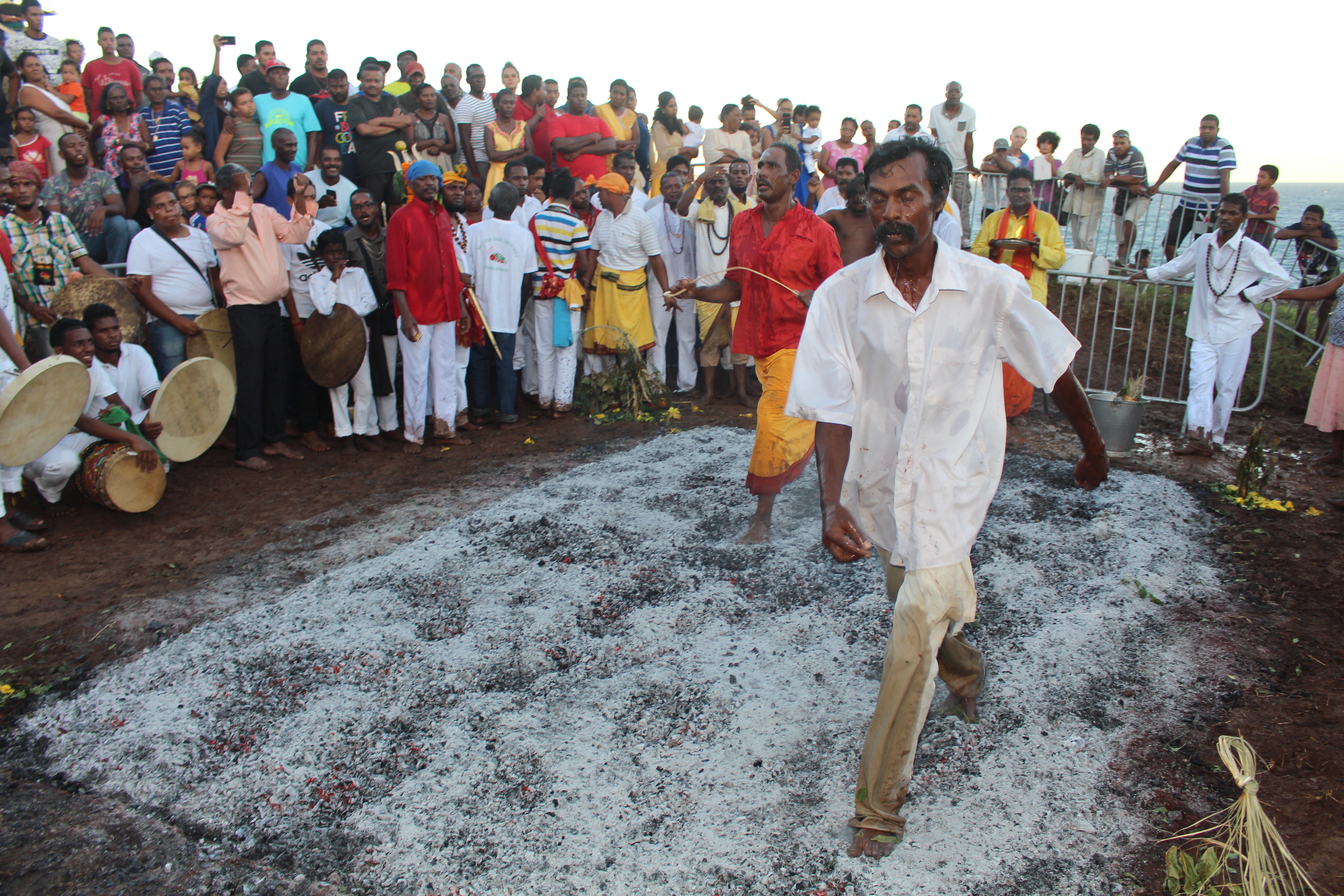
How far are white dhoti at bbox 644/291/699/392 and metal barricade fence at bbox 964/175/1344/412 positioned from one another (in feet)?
12.7

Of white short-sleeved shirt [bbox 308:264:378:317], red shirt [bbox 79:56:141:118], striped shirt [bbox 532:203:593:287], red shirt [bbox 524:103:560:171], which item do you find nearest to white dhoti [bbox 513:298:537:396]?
striped shirt [bbox 532:203:593:287]

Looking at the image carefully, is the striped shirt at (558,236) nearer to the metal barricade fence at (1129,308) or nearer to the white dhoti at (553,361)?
the white dhoti at (553,361)

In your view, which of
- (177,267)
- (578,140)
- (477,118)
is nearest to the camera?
(177,267)

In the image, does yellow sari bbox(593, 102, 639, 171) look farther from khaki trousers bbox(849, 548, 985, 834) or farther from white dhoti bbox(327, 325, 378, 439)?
khaki trousers bbox(849, 548, 985, 834)

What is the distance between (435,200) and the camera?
755 centimetres

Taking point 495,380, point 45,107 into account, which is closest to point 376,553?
point 495,380

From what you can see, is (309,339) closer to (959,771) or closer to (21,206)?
(21,206)

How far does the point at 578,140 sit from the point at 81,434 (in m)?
5.99

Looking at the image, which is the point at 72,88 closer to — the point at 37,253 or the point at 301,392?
the point at 37,253

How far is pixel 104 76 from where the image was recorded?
923cm

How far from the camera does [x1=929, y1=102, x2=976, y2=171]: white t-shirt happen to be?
12.0 m

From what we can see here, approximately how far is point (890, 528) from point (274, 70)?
8.10 metres

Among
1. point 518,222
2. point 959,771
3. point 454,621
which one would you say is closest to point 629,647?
point 454,621

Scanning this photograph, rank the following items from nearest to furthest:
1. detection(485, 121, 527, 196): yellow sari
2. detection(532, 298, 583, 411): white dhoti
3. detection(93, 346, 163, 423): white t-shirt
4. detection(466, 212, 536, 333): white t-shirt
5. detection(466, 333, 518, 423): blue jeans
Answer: detection(93, 346, 163, 423): white t-shirt < detection(466, 212, 536, 333): white t-shirt < detection(466, 333, 518, 423): blue jeans < detection(532, 298, 583, 411): white dhoti < detection(485, 121, 527, 196): yellow sari
